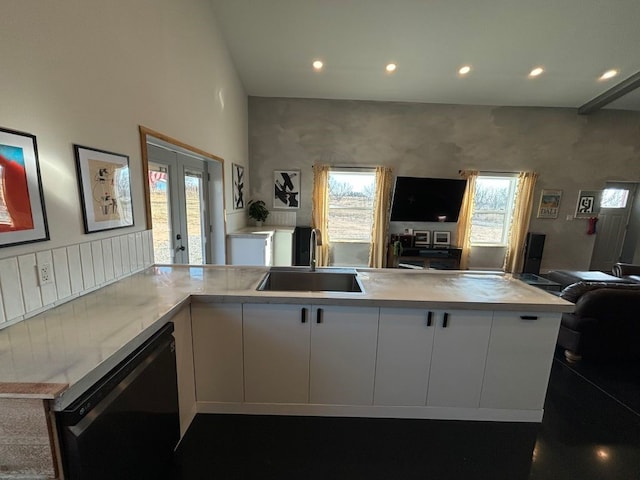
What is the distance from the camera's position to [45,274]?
127 cm

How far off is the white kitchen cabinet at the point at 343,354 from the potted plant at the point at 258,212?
11.7 feet

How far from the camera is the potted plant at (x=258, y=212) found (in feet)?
16.1

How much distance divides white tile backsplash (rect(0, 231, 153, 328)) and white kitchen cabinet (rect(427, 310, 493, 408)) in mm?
1987

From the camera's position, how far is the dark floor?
1.50m

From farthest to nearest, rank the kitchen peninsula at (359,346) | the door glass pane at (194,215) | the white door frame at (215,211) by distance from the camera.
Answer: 1. the white door frame at (215,211)
2. the door glass pane at (194,215)
3. the kitchen peninsula at (359,346)

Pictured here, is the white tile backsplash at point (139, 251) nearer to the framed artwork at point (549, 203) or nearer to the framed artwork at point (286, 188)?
the framed artwork at point (286, 188)

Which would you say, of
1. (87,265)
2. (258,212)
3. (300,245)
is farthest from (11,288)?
(300,245)

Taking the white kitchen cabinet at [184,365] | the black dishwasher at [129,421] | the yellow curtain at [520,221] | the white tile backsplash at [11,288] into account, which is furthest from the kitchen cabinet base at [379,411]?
the yellow curtain at [520,221]

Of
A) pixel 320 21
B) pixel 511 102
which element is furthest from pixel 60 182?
pixel 511 102

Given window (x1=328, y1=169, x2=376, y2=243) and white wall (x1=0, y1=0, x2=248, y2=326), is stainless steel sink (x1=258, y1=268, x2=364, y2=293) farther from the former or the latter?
window (x1=328, y1=169, x2=376, y2=243)

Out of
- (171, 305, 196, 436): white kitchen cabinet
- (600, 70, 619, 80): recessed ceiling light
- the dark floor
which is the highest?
(600, 70, 619, 80): recessed ceiling light

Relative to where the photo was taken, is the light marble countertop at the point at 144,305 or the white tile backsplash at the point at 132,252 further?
the white tile backsplash at the point at 132,252

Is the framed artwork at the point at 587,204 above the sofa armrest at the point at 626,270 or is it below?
above

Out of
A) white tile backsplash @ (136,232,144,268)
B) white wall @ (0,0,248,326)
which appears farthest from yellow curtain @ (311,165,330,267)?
white tile backsplash @ (136,232,144,268)
